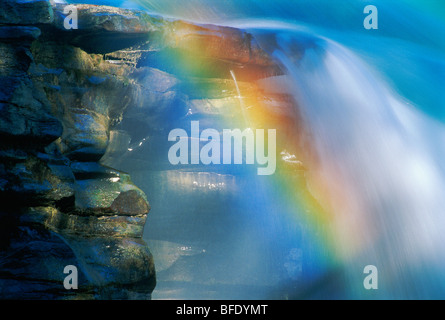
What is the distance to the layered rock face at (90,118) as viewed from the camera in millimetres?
3496

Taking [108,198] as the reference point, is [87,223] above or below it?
below

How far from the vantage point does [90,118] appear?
14.6 feet

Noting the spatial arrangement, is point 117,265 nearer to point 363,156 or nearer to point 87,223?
point 87,223

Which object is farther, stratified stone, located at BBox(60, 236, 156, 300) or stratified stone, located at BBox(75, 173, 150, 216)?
stratified stone, located at BBox(75, 173, 150, 216)

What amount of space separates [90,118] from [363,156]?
4.13 meters

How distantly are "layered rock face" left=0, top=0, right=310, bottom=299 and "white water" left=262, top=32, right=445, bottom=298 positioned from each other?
2.52 feet

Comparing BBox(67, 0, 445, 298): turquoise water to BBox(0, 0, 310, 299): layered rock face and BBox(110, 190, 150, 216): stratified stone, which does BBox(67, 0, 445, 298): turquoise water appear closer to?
BBox(0, 0, 310, 299): layered rock face

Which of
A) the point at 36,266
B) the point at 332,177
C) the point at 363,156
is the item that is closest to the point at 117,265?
the point at 36,266

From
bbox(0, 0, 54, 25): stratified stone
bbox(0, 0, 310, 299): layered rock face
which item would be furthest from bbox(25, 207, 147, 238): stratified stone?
bbox(0, 0, 54, 25): stratified stone

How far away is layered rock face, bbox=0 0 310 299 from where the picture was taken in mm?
3496

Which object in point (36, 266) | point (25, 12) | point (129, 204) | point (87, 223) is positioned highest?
point (25, 12)

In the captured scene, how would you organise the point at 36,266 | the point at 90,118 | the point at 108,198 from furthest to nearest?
the point at 90,118 < the point at 108,198 < the point at 36,266

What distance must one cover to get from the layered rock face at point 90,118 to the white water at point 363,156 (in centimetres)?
77

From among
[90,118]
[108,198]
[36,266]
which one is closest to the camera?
[36,266]
